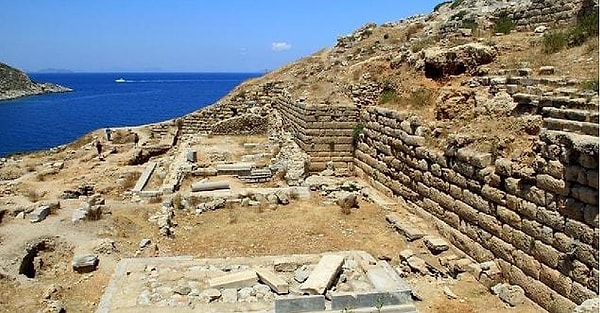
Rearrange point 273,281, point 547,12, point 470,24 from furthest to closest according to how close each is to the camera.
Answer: point 470,24, point 547,12, point 273,281

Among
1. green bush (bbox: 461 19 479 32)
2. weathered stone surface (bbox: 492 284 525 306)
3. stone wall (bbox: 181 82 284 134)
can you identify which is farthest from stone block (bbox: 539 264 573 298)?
stone wall (bbox: 181 82 284 134)

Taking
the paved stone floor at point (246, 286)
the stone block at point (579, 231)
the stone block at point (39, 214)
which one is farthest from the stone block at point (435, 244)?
the stone block at point (39, 214)

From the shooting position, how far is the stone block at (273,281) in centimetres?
700

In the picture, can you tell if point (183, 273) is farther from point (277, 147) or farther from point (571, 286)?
point (277, 147)

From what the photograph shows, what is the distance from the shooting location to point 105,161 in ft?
71.3

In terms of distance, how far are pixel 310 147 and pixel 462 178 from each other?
21.0 ft

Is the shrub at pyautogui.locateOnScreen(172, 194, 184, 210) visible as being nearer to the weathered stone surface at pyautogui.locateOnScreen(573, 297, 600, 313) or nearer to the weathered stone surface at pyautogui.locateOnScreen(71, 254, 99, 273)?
the weathered stone surface at pyautogui.locateOnScreen(71, 254, 99, 273)

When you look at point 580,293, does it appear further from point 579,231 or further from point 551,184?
point 551,184

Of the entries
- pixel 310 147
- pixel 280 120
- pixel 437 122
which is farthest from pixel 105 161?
pixel 437 122

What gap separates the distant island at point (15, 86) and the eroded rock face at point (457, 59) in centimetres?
9678

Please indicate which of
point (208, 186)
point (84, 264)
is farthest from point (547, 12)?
point (84, 264)

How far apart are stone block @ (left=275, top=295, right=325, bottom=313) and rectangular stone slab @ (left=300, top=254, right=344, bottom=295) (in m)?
0.28

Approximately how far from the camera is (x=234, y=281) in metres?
7.25

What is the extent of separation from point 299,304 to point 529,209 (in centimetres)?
371
